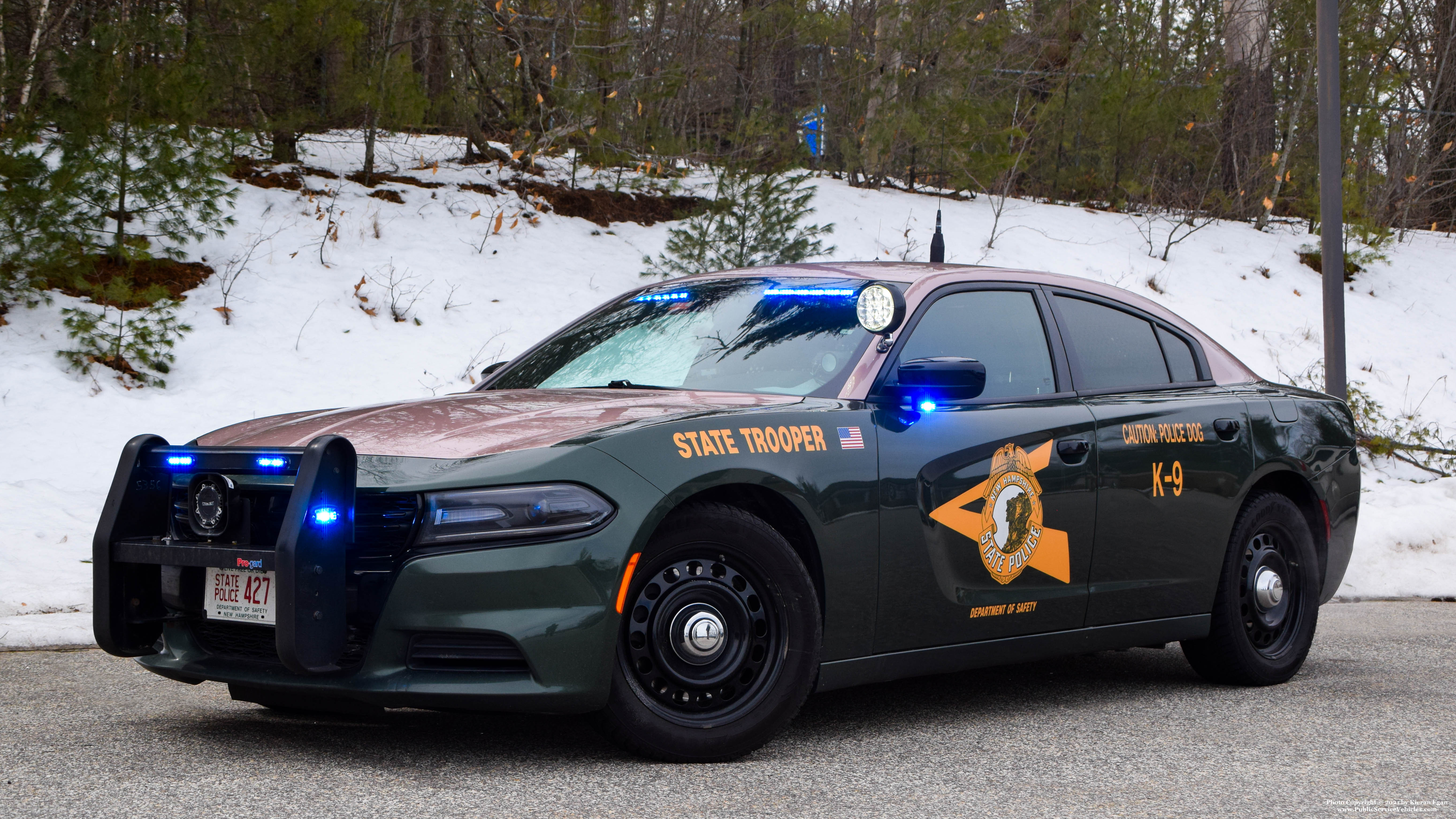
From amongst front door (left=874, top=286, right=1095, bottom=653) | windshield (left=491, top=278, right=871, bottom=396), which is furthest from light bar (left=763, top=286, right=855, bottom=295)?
front door (left=874, top=286, right=1095, bottom=653)

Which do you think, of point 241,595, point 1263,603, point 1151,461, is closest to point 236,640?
point 241,595

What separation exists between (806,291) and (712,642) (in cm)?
152

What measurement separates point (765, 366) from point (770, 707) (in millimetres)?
1204

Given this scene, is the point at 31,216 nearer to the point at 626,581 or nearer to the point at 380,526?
the point at 380,526

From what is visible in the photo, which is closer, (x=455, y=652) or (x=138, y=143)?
(x=455, y=652)

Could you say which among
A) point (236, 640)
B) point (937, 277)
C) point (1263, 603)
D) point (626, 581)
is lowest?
point (1263, 603)

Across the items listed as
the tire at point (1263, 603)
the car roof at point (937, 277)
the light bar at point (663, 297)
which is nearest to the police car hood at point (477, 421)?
the light bar at point (663, 297)

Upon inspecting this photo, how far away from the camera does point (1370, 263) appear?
19250 mm

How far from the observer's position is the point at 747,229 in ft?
42.5

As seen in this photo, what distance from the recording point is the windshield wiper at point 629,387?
15.3 feet

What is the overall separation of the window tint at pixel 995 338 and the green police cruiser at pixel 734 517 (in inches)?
0.5

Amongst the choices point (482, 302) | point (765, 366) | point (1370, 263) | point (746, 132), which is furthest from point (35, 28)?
point (1370, 263)

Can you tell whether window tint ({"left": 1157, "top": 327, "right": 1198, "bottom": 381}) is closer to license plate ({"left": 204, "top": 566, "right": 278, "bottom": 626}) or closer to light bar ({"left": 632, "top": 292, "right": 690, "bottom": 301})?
light bar ({"left": 632, "top": 292, "right": 690, "bottom": 301})

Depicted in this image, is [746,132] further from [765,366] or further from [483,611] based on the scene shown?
[483,611]
